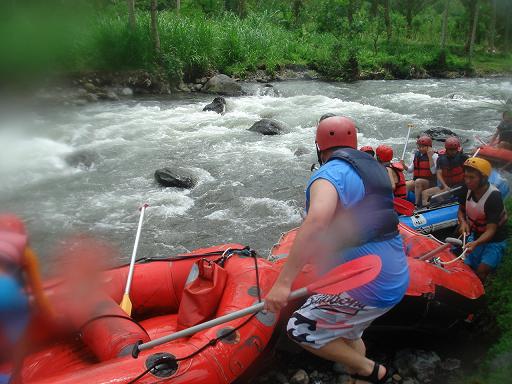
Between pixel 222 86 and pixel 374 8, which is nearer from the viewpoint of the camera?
pixel 222 86

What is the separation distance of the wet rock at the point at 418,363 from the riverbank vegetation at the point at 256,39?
1.94 m

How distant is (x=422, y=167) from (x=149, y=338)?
4448mm

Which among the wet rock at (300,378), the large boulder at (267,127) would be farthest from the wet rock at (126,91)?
the wet rock at (300,378)

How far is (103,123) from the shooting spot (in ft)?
33.7

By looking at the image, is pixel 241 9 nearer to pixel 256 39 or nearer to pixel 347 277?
pixel 256 39

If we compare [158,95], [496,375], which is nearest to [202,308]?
[496,375]

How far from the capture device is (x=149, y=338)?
281 centimetres

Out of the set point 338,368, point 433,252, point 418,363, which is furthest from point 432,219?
point 338,368

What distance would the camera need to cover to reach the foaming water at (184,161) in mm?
5750

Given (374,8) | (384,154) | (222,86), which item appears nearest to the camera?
(384,154)

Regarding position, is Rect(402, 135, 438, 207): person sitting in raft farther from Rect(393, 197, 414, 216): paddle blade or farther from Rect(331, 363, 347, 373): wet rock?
Rect(331, 363, 347, 373): wet rock

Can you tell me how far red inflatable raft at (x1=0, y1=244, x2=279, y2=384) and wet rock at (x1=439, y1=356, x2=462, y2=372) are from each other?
1183 millimetres

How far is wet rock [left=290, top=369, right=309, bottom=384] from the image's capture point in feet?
9.64

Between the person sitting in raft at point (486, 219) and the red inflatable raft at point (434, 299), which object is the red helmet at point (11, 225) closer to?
the red inflatable raft at point (434, 299)
